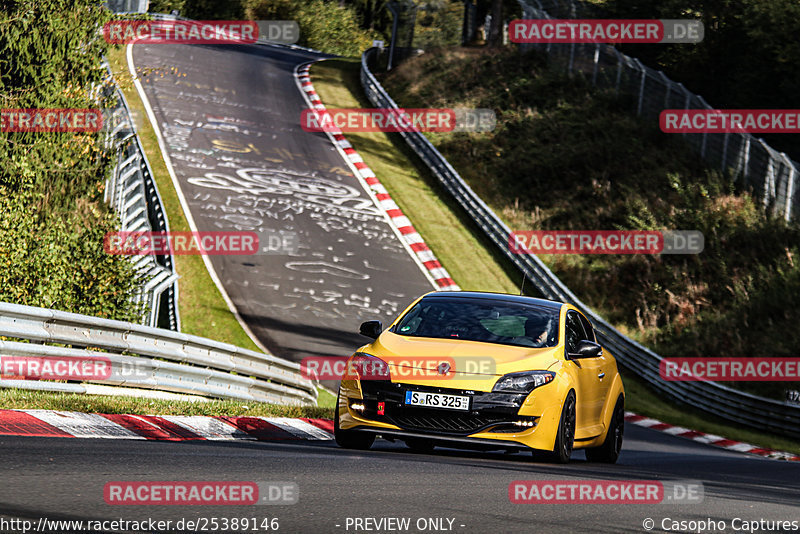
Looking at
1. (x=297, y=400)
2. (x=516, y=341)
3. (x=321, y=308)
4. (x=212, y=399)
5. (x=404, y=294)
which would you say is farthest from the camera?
(x=404, y=294)

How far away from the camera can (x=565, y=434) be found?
31.6ft

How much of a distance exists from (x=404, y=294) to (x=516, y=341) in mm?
15447

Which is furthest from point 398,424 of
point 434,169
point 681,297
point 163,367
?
point 434,169

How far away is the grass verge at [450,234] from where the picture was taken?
71.3 ft

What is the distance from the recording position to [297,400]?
16.8 metres

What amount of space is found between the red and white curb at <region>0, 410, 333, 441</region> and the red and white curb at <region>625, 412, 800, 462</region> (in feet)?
32.6

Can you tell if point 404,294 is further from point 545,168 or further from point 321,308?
point 545,168
